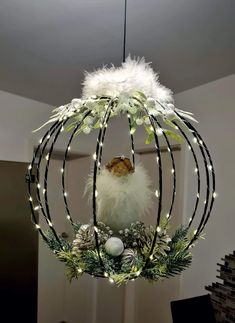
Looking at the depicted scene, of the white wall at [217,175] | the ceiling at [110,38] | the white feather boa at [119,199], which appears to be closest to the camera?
the white feather boa at [119,199]

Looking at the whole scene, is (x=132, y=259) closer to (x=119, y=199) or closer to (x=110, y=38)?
(x=119, y=199)

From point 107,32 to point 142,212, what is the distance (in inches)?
35.5

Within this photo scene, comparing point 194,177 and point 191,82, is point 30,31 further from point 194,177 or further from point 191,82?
point 194,177

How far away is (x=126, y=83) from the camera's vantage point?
76 cm

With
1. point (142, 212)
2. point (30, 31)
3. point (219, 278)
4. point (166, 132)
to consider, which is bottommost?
point (219, 278)

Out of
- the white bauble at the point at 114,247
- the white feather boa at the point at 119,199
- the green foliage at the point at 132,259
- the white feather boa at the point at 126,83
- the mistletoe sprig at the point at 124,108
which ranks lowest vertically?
the green foliage at the point at 132,259

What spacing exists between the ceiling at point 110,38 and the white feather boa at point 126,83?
47cm

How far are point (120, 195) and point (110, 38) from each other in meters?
0.90

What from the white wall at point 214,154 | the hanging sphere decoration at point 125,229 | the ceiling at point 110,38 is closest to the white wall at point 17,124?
the white wall at point 214,154

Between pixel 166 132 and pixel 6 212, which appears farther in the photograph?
pixel 6 212

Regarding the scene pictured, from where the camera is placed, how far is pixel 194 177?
2.06 metres

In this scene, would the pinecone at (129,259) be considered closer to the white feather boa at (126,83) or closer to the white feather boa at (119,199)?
the white feather boa at (119,199)

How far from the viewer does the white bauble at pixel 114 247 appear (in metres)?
0.76

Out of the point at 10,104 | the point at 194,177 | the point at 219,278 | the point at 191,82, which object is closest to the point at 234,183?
the point at 194,177
